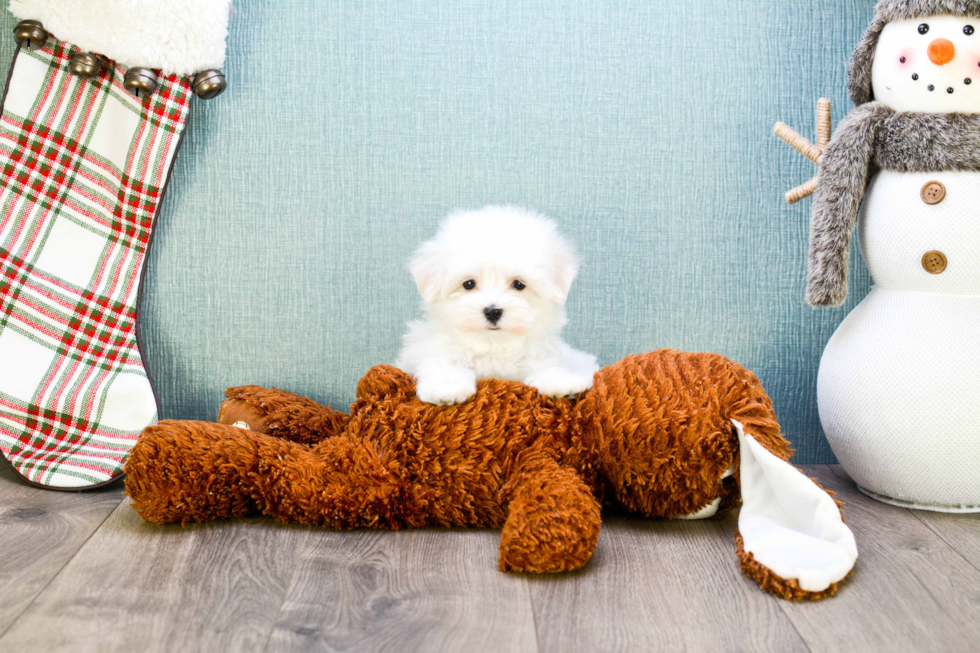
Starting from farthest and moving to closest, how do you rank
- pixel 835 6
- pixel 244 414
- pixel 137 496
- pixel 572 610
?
pixel 835 6 < pixel 244 414 < pixel 137 496 < pixel 572 610

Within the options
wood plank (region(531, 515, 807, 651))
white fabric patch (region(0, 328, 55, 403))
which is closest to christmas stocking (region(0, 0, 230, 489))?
white fabric patch (region(0, 328, 55, 403))

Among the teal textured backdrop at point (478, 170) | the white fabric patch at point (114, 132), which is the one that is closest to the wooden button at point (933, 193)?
the teal textured backdrop at point (478, 170)

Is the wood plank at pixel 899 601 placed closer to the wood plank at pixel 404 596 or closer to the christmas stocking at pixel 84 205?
the wood plank at pixel 404 596

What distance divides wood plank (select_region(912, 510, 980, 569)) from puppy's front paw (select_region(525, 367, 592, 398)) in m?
0.65

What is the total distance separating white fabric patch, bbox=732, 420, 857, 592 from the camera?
3.57 feet

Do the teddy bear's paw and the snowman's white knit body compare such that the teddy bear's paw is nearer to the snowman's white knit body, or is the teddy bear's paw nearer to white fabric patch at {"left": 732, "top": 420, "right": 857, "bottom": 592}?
white fabric patch at {"left": 732, "top": 420, "right": 857, "bottom": 592}

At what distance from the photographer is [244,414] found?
158cm

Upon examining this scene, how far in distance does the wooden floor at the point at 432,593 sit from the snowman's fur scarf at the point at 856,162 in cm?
46

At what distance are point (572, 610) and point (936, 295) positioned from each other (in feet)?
2.96

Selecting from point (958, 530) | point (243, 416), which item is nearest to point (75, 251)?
point (243, 416)

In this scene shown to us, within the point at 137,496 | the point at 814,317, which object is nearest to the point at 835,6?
the point at 814,317

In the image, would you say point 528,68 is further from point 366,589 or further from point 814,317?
point 366,589

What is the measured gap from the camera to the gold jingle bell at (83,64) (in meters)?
1.52

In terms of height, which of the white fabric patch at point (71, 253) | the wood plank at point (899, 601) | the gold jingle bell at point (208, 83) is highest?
the gold jingle bell at point (208, 83)
